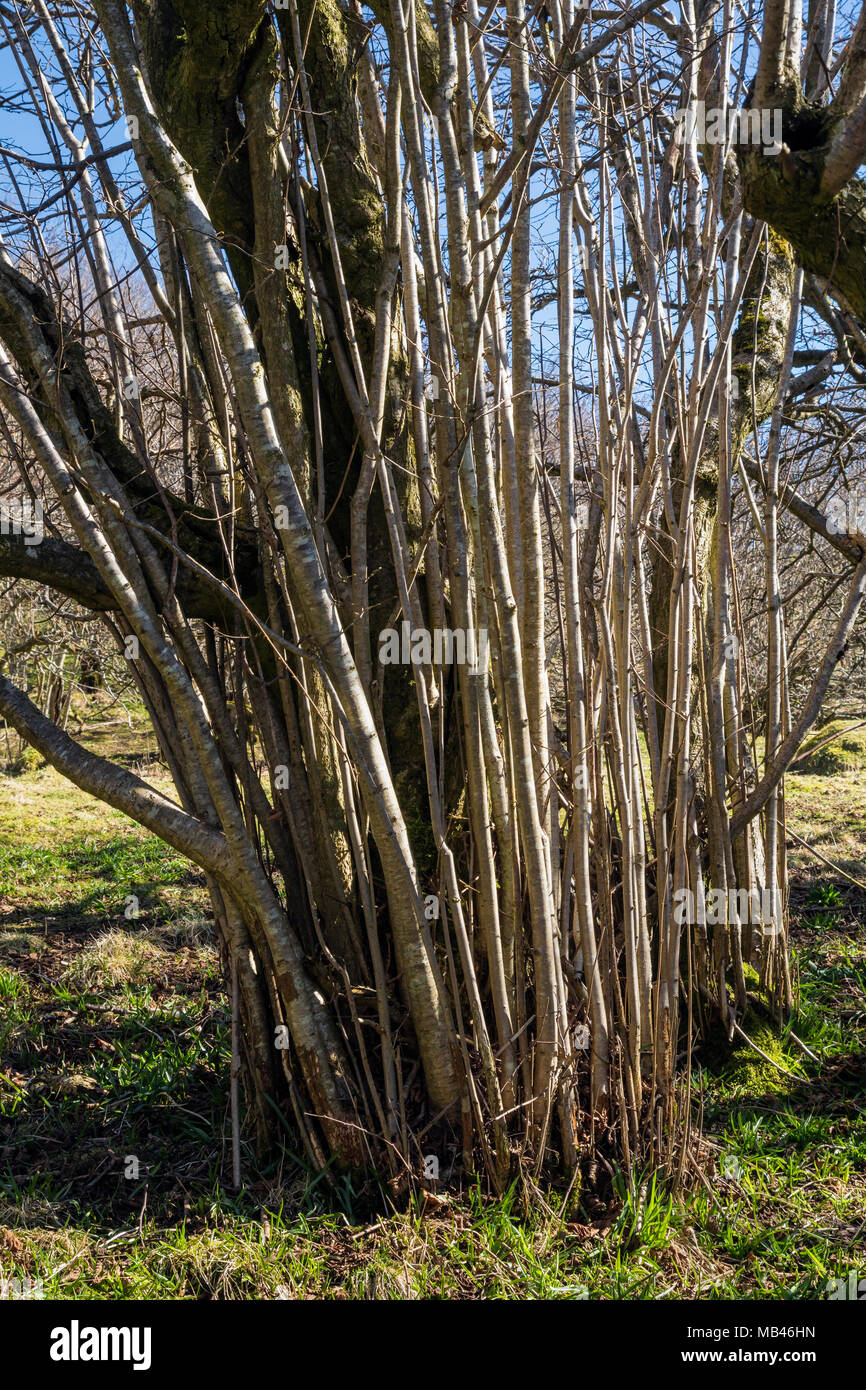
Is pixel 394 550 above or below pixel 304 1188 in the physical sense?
above

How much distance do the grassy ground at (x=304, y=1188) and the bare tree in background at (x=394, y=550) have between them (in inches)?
7.4

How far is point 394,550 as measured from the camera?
2328mm

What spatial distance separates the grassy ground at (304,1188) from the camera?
2.31m

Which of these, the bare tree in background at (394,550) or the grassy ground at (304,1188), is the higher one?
the bare tree in background at (394,550)

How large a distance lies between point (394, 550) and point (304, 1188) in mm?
1789

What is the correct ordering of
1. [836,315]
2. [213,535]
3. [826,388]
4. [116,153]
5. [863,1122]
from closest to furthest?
[116,153] < [213,535] < [863,1122] < [836,315] < [826,388]

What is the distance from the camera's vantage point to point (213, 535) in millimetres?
2785

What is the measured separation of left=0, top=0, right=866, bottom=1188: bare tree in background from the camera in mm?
2303

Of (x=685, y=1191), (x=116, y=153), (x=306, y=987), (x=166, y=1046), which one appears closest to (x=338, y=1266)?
(x=306, y=987)

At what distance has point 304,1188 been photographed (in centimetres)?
257

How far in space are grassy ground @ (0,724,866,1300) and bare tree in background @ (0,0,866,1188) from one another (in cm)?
19
